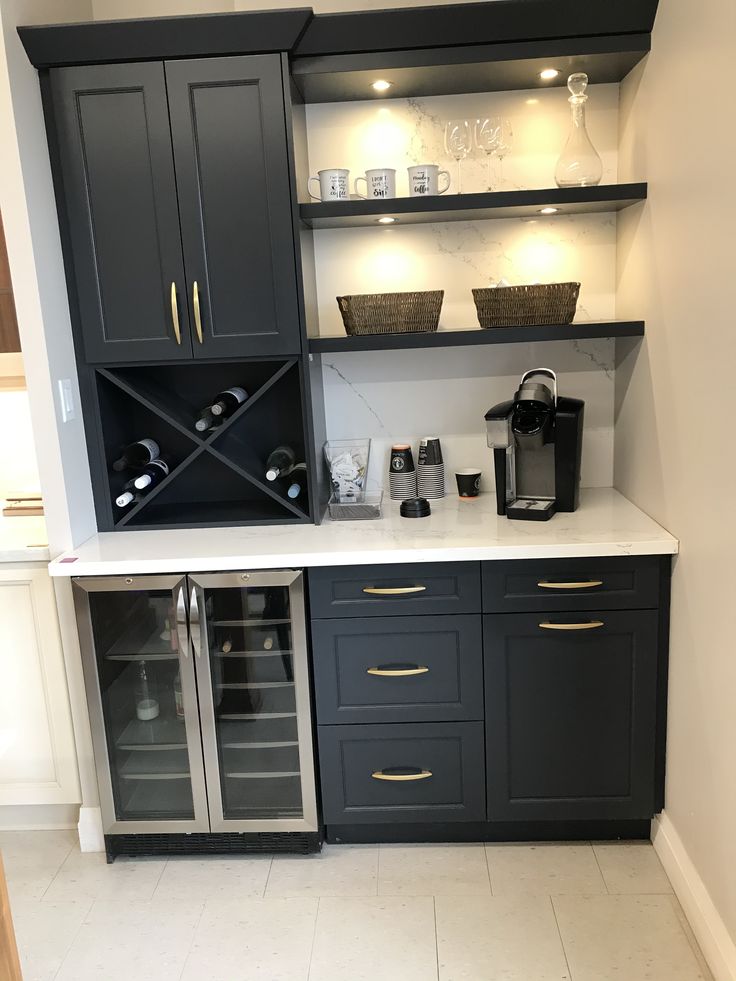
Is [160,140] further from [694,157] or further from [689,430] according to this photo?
[689,430]

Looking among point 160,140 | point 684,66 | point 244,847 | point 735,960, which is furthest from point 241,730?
point 684,66

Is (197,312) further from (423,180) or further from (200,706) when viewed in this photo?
(200,706)

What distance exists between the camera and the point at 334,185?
2.43 meters

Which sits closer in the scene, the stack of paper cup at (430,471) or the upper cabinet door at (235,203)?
the upper cabinet door at (235,203)

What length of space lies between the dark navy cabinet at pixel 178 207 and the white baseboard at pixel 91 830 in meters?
1.43

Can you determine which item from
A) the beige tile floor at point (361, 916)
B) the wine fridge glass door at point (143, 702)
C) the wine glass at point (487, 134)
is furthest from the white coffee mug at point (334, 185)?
the beige tile floor at point (361, 916)

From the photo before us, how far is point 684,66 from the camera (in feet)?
6.49

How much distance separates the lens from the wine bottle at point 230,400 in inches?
104

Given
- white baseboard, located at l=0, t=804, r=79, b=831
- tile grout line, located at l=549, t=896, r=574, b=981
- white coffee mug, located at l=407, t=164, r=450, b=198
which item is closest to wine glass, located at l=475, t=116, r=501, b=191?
white coffee mug, located at l=407, t=164, r=450, b=198

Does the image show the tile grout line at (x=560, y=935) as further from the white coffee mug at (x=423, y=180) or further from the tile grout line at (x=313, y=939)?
the white coffee mug at (x=423, y=180)

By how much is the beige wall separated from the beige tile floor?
0.86 ft

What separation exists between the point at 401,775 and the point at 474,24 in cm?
217

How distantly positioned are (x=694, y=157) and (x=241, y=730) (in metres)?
1.98

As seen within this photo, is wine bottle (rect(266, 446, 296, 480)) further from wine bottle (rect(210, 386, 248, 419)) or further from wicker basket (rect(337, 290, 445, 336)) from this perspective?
wicker basket (rect(337, 290, 445, 336))
